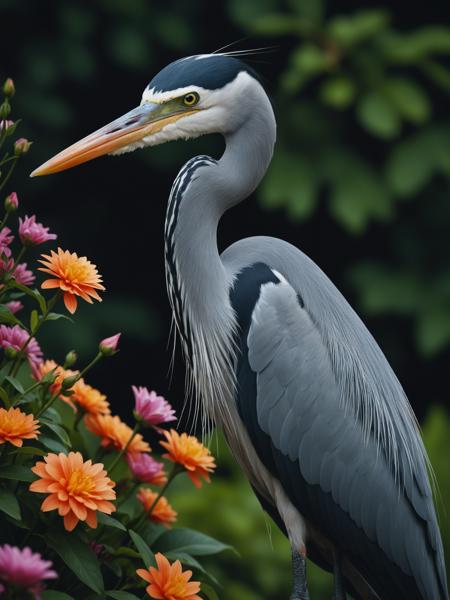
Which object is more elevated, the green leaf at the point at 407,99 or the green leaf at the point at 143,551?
the green leaf at the point at 407,99

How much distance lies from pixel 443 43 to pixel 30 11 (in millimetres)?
2181

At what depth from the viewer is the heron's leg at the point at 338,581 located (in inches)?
97.0

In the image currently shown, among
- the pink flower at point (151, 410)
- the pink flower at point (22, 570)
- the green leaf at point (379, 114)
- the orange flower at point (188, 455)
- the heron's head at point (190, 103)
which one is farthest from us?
the green leaf at point (379, 114)

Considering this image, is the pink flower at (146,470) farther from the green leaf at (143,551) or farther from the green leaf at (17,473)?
the green leaf at (17,473)

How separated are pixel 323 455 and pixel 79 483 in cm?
94

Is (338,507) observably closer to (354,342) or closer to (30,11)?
(354,342)

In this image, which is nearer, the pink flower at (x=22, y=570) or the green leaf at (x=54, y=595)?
the pink flower at (x=22, y=570)

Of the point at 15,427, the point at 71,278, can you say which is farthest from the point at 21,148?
the point at 15,427

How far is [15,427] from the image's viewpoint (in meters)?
1.66

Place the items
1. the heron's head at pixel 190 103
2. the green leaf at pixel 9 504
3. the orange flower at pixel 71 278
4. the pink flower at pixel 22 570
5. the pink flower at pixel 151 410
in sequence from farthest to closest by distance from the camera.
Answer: the heron's head at pixel 190 103 → the pink flower at pixel 151 410 → the orange flower at pixel 71 278 → the green leaf at pixel 9 504 → the pink flower at pixel 22 570

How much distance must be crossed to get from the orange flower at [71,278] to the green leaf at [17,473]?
286 millimetres

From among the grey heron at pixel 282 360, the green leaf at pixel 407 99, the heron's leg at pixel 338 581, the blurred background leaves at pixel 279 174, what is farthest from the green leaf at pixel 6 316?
the green leaf at pixel 407 99

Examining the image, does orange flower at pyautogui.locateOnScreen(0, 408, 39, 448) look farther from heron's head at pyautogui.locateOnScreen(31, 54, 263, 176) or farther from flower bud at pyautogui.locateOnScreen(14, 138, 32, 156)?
heron's head at pyautogui.locateOnScreen(31, 54, 263, 176)

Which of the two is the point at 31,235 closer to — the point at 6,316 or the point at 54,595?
the point at 6,316
